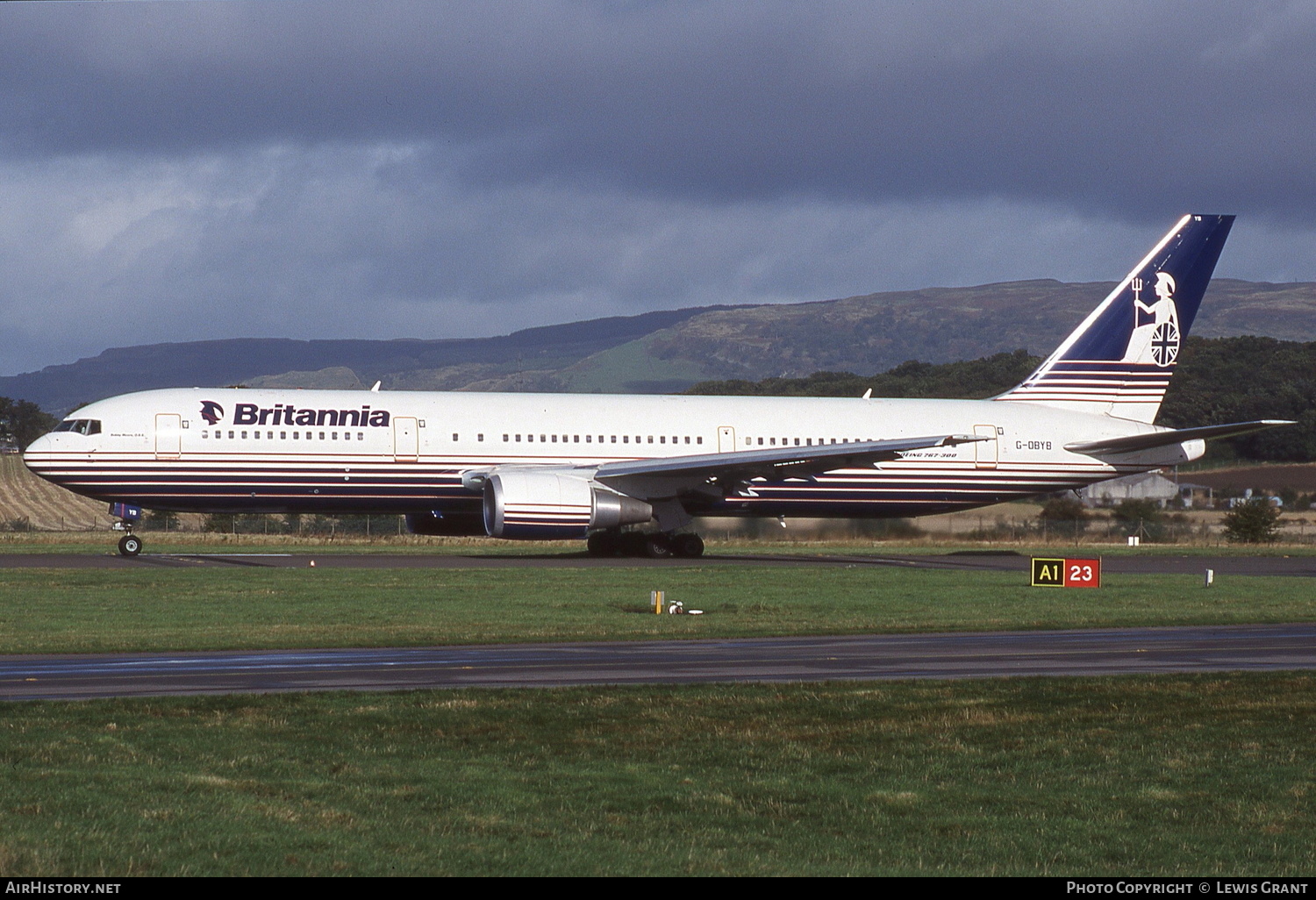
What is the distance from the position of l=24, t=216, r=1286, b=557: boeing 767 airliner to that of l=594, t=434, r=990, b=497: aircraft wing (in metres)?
0.07

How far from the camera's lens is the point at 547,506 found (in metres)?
39.9

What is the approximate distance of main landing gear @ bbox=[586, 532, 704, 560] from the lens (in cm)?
4503

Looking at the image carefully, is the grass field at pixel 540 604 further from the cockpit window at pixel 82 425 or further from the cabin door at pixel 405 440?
the cockpit window at pixel 82 425

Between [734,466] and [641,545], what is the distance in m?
5.43

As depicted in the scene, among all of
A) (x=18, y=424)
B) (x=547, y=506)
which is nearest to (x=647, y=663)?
(x=547, y=506)

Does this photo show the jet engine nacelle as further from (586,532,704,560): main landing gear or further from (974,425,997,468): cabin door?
(974,425,997,468): cabin door

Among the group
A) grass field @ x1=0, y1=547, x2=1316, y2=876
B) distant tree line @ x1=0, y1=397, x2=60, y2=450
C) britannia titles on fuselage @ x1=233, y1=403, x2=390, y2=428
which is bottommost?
grass field @ x1=0, y1=547, x2=1316, y2=876

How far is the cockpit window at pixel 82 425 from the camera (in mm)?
40625

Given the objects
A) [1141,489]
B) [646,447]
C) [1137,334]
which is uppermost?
[1137,334]

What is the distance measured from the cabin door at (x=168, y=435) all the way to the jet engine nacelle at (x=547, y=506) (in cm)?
839

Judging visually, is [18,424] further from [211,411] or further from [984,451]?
[984,451]

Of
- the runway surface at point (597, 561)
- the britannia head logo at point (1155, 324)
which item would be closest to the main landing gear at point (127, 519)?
the runway surface at point (597, 561)

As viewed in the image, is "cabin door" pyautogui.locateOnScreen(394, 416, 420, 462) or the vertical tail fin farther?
the vertical tail fin

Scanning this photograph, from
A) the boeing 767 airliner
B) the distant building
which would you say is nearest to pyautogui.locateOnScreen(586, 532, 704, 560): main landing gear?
the boeing 767 airliner
